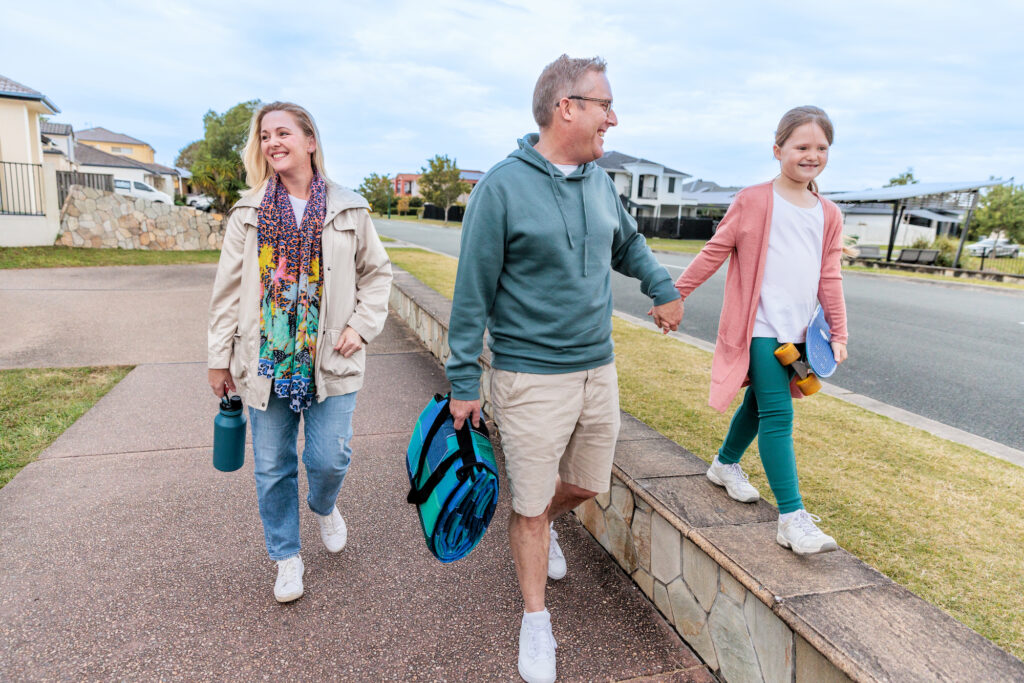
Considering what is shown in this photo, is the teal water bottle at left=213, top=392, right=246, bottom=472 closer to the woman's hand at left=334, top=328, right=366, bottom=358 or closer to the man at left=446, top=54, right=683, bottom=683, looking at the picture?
the woman's hand at left=334, top=328, right=366, bottom=358

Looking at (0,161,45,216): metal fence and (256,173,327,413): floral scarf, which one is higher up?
(0,161,45,216): metal fence

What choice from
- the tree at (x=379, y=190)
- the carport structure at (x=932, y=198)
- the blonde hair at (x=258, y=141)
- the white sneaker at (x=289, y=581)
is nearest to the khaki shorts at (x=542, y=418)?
the white sneaker at (x=289, y=581)

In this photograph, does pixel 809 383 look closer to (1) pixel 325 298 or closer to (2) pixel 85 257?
(1) pixel 325 298

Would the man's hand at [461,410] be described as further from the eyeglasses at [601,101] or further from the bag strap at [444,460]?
the eyeglasses at [601,101]

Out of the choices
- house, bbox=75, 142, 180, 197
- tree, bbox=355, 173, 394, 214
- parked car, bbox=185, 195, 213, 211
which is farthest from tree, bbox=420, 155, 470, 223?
parked car, bbox=185, 195, 213, 211

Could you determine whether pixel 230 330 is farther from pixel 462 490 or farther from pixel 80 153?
pixel 80 153

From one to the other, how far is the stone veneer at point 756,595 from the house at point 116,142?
299ft

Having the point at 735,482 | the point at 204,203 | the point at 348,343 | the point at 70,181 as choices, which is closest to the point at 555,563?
the point at 735,482

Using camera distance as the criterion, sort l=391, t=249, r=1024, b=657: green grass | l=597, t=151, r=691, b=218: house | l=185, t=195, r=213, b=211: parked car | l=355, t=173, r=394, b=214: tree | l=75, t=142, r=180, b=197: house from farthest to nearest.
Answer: l=355, t=173, r=394, b=214: tree
l=597, t=151, r=691, b=218: house
l=75, t=142, r=180, b=197: house
l=185, t=195, r=213, b=211: parked car
l=391, t=249, r=1024, b=657: green grass

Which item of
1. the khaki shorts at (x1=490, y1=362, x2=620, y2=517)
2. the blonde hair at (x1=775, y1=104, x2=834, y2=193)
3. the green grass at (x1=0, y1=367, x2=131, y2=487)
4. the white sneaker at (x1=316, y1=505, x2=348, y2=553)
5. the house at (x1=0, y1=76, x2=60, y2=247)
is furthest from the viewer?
the house at (x1=0, y1=76, x2=60, y2=247)

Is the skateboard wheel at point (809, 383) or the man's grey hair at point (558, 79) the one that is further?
the skateboard wheel at point (809, 383)

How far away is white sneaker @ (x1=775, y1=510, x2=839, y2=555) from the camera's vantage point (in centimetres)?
209

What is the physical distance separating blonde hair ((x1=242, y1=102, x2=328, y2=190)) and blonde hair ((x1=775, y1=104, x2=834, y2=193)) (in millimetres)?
1834

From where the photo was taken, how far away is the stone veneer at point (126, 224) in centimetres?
1545
